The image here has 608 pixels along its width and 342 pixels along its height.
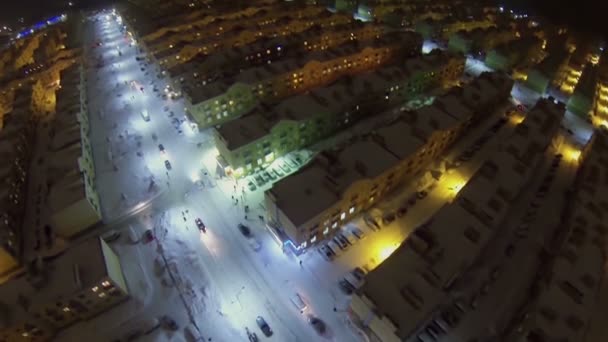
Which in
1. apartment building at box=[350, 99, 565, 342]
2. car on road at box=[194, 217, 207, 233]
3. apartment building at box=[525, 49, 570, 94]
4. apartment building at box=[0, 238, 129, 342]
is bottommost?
apartment building at box=[350, 99, 565, 342]

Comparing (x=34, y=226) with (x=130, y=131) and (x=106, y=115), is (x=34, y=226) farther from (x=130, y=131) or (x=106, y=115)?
(x=106, y=115)

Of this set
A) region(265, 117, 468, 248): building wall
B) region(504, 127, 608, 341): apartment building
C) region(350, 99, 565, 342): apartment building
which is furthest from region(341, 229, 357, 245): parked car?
region(504, 127, 608, 341): apartment building

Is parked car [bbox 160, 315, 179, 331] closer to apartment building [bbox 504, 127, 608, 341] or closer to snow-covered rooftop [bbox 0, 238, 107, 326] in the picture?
snow-covered rooftop [bbox 0, 238, 107, 326]

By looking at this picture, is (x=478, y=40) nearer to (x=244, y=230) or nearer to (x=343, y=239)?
(x=343, y=239)

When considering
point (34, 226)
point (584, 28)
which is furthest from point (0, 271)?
point (584, 28)

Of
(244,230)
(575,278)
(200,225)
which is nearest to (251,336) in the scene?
(244,230)

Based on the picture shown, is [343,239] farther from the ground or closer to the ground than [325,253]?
farther from the ground

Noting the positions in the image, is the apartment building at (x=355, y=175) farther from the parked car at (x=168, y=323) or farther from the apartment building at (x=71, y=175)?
the apartment building at (x=71, y=175)
